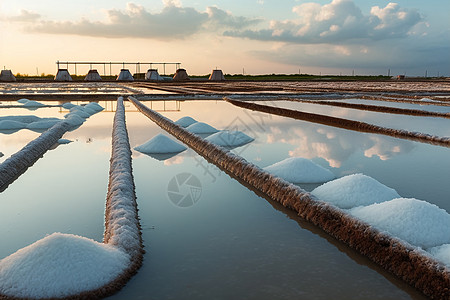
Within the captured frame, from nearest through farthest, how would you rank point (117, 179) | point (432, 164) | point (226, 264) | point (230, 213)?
point (226, 264) → point (230, 213) → point (117, 179) → point (432, 164)

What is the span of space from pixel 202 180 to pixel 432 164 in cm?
187

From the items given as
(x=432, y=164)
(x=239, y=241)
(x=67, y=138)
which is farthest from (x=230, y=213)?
(x=67, y=138)

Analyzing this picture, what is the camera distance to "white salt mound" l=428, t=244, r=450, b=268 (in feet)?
4.70

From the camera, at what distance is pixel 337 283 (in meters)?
1.41

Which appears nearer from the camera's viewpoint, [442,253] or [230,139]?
[442,253]

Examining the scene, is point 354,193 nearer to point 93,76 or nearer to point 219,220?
point 219,220

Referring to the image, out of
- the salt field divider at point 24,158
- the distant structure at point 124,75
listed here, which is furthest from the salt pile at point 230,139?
the distant structure at point 124,75

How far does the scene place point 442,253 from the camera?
1495 millimetres

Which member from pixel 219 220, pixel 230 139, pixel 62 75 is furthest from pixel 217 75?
pixel 219 220

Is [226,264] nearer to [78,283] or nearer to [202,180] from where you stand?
[78,283]

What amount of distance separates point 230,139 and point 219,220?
2334 mm

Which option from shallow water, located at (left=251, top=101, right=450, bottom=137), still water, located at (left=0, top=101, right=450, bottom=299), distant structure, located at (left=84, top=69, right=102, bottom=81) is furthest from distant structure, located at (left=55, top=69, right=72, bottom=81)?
still water, located at (left=0, top=101, right=450, bottom=299)

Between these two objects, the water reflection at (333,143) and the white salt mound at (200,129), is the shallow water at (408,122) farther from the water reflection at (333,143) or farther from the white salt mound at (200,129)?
the white salt mound at (200,129)

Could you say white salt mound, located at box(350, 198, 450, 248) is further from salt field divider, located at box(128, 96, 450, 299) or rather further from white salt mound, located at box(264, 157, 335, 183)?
white salt mound, located at box(264, 157, 335, 183)
